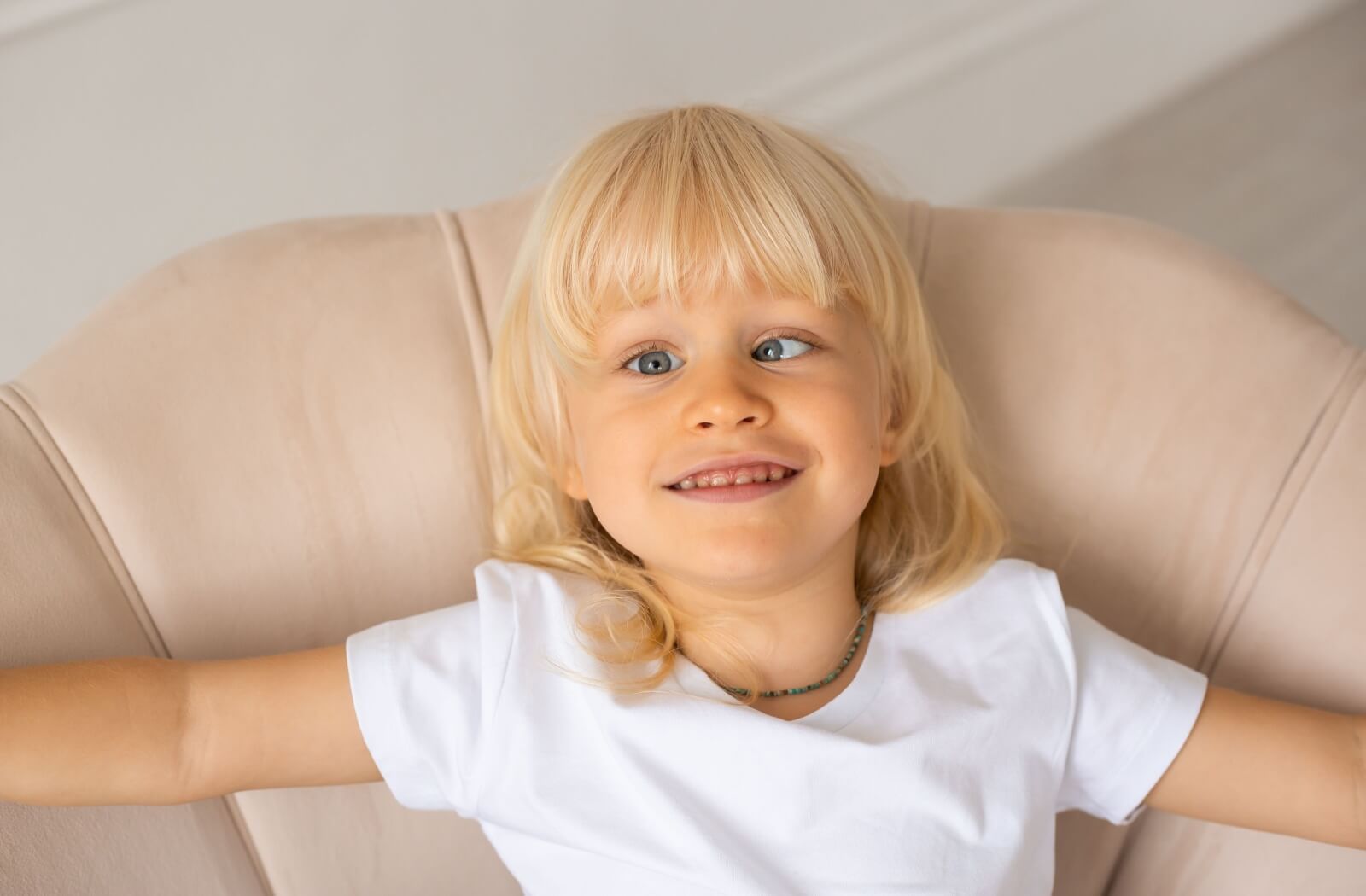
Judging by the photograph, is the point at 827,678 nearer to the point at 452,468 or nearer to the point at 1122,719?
the point at 1122,719

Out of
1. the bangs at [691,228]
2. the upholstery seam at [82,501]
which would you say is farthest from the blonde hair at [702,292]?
the upholstery seam at [82,501]

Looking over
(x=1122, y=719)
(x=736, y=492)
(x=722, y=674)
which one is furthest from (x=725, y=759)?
(x=1122, y=719)

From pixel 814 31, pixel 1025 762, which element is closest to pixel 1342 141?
pixel 814 31

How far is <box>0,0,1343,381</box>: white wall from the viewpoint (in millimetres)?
1196

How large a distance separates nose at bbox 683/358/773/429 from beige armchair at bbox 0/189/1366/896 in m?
→ 0.24

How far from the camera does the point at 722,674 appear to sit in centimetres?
89

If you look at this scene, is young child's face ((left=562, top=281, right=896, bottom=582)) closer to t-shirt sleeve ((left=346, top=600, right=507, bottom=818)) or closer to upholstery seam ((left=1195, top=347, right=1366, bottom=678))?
t-shirt sleeve ((left=346, top=600, right=507, bottom=818))

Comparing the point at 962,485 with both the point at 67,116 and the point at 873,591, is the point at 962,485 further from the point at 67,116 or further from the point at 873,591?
the point at 67,116

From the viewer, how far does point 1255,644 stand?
957 millimetres

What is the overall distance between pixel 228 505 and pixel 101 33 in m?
0.55

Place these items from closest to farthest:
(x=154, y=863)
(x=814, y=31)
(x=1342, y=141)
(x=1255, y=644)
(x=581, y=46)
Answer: (x=154, y=863)
(x=1255, y=644)
(x=581, y=46)
(x=814, y=31)
(x=1342, y=141)

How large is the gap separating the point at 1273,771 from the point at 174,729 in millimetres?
700

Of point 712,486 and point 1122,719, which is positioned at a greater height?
point 712,486

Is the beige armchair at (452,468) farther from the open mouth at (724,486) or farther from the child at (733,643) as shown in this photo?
the open mouth at (724,486)
